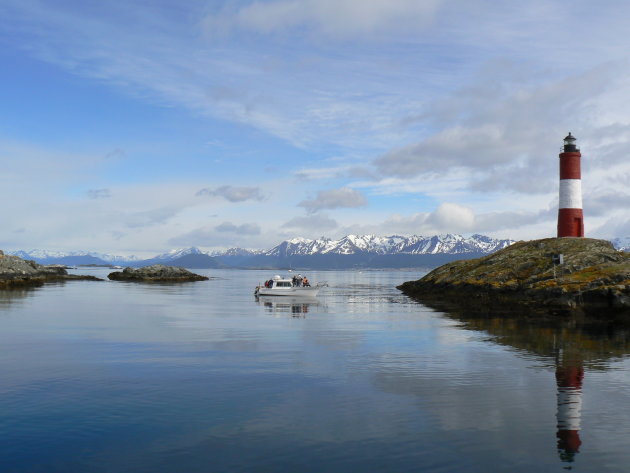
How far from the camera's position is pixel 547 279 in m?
54.5

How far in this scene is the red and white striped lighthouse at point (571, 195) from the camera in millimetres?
66250

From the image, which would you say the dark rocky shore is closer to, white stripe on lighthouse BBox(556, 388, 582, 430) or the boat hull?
the boat hull

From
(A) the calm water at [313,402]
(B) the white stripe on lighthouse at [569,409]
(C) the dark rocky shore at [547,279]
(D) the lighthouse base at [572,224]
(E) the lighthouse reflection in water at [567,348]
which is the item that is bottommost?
(A) the calm water at [313,402]

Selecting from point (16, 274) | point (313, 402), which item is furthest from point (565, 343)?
point (16, 274)

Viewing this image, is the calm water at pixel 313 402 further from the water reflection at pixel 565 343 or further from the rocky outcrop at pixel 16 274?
the rocky outcrop at pixel 16 274

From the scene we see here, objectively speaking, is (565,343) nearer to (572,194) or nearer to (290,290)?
(572,194)

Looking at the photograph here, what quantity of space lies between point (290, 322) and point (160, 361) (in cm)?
1992

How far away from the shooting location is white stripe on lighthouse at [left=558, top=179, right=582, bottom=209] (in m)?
66.2

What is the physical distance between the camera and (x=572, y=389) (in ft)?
64.2

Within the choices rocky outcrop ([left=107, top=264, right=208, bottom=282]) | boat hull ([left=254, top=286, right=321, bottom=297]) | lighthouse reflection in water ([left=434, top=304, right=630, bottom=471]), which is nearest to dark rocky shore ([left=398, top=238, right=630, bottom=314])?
lighthouse reflection in water ([left=434, top=304, right=630, bottom=471])

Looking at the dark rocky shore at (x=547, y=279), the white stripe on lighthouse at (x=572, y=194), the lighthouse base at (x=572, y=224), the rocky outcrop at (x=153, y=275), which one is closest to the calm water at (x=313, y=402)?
the dark rocky shore at (x=547, y=279)

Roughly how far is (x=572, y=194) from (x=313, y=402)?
5934 centimetres

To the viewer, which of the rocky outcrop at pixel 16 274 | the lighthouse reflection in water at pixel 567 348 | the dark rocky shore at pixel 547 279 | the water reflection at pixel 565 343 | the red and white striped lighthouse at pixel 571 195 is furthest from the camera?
the rocky outcrop at pixel 16 274

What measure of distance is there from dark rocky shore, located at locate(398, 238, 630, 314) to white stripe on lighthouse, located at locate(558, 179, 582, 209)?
17.1ft
